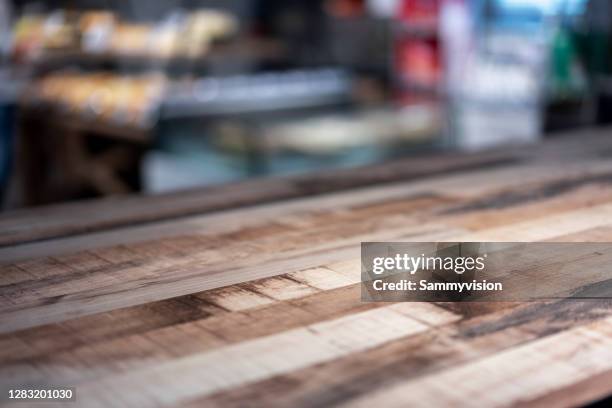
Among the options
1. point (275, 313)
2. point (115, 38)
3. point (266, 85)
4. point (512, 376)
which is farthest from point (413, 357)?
point (115, 38)

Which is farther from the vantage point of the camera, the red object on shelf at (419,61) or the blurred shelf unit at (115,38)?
the red object on shelf at (419,61)

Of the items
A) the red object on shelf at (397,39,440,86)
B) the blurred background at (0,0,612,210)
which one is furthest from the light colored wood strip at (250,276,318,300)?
the red object on shelf at (397,39,440,86)

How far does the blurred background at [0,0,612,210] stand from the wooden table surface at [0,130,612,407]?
2.04 m

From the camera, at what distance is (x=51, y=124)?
484cm

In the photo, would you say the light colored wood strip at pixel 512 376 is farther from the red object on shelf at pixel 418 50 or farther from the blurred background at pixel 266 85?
the red object on shelf at pixel 418 50

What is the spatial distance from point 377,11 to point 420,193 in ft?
14.1

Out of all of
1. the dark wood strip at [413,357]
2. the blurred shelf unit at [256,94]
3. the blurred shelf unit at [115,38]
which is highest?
the blurred shelf unit at [115,38]

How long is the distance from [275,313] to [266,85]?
3.96 metres

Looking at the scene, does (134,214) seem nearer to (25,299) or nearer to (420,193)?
(25,299)

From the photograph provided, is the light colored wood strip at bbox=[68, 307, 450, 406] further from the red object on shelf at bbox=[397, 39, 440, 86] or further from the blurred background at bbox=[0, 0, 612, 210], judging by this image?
the red object on shelf at bbox=[397, 39, 440, 86]

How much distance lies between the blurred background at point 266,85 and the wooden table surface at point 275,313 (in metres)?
2.04

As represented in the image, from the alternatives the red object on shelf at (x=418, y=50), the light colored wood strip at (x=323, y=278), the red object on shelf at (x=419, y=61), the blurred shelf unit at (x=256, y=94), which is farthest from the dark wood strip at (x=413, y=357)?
the red object on shelf at (x=419, y=61)

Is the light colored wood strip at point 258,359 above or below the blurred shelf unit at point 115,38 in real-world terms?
below

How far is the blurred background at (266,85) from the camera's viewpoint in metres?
4.06
